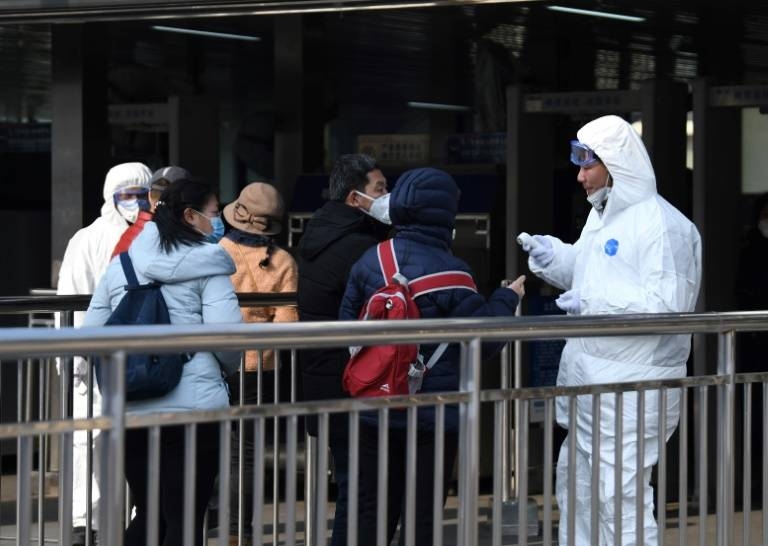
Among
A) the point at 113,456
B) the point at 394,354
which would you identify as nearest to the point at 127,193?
the point at 394,354

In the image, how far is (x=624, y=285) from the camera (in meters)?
5.67

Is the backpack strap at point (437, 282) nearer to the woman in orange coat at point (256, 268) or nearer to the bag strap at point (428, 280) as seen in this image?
the bag strap at point (428, 280)

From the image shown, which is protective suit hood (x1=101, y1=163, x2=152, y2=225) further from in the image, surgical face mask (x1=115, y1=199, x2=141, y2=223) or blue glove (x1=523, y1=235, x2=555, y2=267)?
blue glove (x1=523, y1=235, x2=555, y2=267)

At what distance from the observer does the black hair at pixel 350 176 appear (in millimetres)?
5891

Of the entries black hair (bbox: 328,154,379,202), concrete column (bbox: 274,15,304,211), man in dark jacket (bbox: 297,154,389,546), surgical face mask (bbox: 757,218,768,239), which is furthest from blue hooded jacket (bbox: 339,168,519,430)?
concrete column (bbox: 274,15,304,211)

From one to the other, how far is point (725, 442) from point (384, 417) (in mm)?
1307

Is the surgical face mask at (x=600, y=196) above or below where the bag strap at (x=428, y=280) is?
above

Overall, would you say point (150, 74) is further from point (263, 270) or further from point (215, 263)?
point (215, 263)

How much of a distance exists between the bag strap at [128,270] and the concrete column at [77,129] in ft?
19.5

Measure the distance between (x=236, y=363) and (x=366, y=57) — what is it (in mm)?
8100

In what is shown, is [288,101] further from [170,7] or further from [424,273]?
[424,273]

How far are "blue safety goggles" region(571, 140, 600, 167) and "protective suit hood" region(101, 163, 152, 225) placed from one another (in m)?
2.55

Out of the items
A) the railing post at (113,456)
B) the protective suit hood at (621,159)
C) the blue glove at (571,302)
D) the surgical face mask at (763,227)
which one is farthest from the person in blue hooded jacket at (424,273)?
the surgical face mask at (763,227)

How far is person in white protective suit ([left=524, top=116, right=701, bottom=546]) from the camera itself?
531 cm
